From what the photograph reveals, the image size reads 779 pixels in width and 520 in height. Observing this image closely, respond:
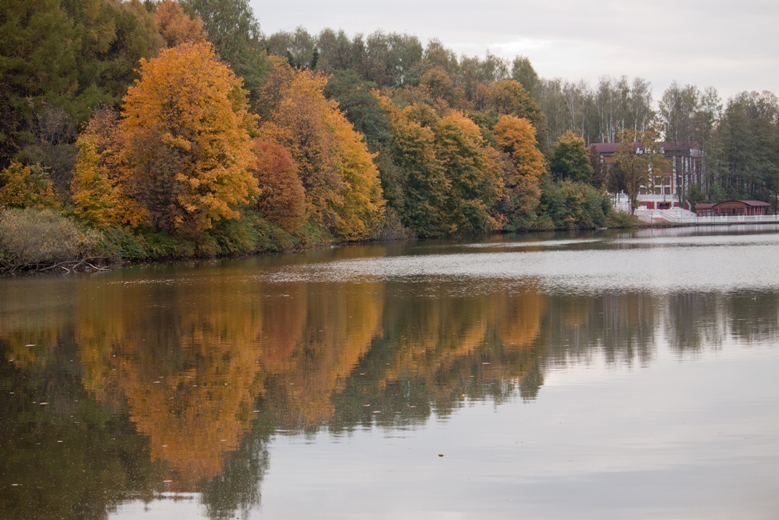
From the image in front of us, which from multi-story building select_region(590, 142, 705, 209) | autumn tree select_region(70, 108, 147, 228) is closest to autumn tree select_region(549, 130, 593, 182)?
multi-story building select_region(590, 142, 705, 209)

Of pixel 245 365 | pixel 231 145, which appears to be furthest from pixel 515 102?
pixel 245 365

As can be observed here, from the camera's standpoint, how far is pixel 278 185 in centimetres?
5494

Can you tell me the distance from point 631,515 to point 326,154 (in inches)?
2145

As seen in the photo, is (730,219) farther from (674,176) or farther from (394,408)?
(394,408)

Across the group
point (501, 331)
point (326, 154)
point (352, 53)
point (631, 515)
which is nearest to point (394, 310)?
point (501, 331)

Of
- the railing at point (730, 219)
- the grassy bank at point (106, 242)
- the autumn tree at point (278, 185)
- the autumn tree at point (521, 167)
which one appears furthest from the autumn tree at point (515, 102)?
the autumn tree at point (278, 185)

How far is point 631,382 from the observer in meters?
12.9

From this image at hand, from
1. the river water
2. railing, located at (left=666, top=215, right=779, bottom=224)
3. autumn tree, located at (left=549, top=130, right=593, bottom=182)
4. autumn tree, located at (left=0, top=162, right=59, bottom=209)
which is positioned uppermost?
autumn tree, located at (left=549, top=130, right=593, bottom=182)

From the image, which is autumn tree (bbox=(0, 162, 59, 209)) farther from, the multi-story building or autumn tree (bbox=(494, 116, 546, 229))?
the multi-story building

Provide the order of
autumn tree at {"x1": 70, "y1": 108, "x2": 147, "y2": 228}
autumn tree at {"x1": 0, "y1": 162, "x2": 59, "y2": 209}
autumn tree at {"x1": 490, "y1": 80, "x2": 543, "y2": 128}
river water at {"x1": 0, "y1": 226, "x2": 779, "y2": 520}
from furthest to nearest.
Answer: autumn tree at {"x1": 490, "y1": 80, "x2": 543, "y2": 128}
autumn tree at {"x1": 70, "y1": 108, "x2": 147, "y2": 228}
autumn tree at {"x1": 0, "y1": 162, "x2": 59, "y2": 209}
river water at {"x1": 0, "y1": 226, "x2": 779, "y2": 520}

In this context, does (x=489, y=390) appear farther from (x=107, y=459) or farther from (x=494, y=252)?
(x=494, y=252)

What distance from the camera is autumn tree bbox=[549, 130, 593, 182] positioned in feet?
343

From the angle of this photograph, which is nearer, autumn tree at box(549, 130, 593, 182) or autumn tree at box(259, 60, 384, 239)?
autumn tree at box(259, 60, 384, 239)

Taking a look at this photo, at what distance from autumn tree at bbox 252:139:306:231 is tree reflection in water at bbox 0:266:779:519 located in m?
27.0
